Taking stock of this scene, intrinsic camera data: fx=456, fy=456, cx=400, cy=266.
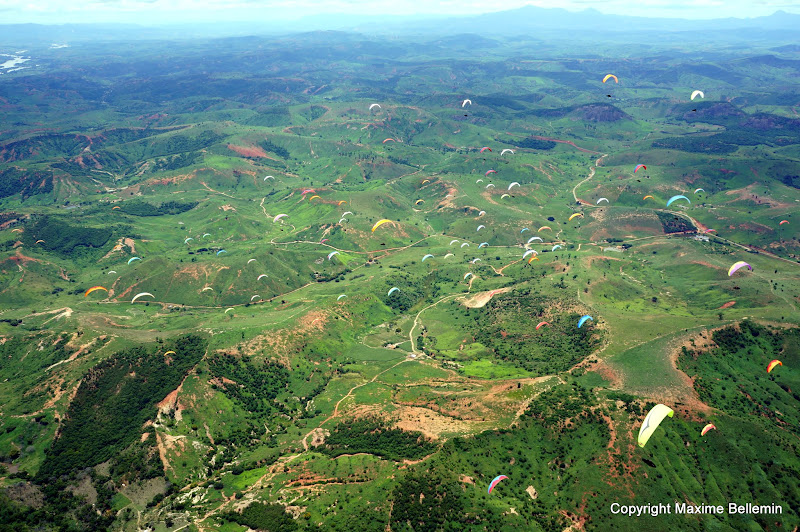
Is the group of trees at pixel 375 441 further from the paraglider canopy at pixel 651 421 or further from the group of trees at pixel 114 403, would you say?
the group of trees at pixel 114 403

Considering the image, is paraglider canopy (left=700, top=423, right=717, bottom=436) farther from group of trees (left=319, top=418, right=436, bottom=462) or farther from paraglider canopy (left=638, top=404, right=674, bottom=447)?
group of trees (left=319, top=418, right=436, bottom=462)

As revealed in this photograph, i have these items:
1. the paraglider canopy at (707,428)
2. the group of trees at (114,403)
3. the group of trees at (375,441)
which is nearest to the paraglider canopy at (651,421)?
the paraglider canopy at (707,428)

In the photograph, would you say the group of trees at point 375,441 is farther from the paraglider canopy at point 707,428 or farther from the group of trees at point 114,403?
the paraglider canopy at point 707,428

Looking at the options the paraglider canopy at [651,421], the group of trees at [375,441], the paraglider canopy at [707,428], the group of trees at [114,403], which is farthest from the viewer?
the group of trees at [114,403]

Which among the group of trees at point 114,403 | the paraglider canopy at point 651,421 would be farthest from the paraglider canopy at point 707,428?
the group of trees at point 114,403

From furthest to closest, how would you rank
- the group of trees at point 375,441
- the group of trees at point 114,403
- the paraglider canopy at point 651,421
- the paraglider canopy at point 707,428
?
the group of trees at point 114,403 < the group of trees at point 375,441 < the paraglider canopy at point 707,428 < the paraglider canopy at point 651,421

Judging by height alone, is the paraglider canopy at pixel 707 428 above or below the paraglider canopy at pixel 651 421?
below

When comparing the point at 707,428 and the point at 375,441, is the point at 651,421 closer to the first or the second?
the point at 707,428

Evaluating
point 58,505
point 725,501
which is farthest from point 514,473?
point 58,505

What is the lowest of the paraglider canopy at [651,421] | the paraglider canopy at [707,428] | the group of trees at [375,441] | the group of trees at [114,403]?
the group of trees at [375,441]

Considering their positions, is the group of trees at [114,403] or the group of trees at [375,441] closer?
the group of trees at [375,441]
